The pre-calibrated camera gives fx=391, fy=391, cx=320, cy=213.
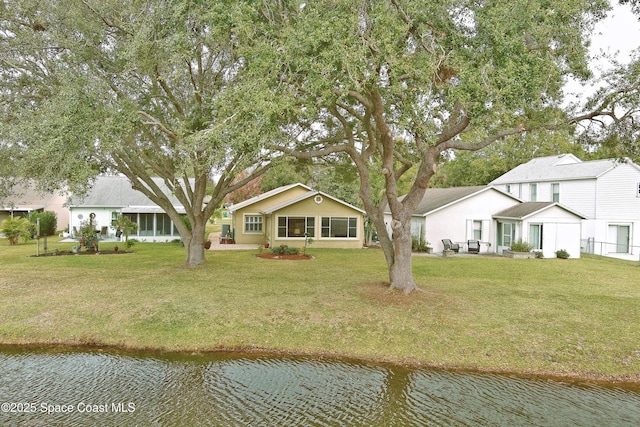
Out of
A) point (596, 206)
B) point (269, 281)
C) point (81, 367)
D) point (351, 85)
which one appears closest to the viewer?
point (81, 367)

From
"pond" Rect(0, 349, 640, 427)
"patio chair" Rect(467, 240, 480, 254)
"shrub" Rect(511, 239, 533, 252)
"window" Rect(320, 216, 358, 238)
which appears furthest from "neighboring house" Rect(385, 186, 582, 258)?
"pond" Rect(0, 349, 640, 427)

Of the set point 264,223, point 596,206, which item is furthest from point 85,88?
point 596,206

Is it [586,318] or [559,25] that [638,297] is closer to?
[586,318]

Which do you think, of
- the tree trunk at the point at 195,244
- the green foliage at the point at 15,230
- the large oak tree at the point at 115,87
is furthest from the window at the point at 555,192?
→ the green foliage at the point at 15,230

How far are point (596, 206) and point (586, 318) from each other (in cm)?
2028

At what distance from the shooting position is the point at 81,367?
865 cm

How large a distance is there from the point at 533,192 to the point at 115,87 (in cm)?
3071

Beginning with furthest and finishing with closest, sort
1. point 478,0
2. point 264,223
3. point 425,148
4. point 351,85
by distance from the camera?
point 264,223 → point 425,148 → point 478,0 → point 351,85

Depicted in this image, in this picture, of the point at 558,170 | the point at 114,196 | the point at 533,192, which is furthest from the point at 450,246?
the point at 114,196

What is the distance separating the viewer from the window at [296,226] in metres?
27.0

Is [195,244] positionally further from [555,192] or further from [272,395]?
[555,192]

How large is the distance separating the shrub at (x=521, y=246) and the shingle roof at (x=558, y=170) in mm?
8519

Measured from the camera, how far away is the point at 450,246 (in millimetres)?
24578

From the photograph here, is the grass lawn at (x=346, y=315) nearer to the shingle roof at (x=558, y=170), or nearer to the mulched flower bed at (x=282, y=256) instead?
the mulched flower bed at (x=282, y=256)
